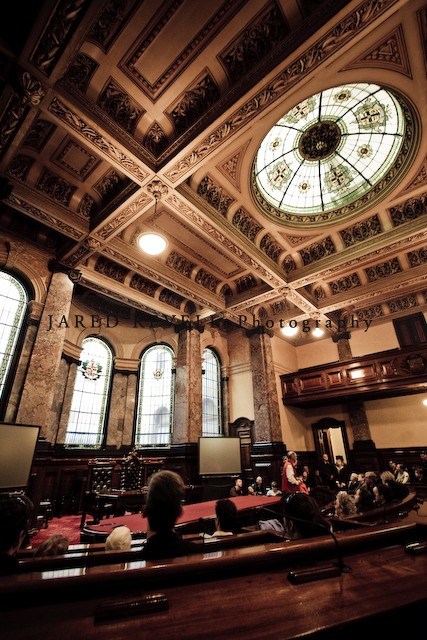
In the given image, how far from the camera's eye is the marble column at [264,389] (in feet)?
35.4

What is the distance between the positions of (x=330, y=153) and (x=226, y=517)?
326 inches

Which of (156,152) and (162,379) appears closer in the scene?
(156,152)

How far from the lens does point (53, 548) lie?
2.18 metres

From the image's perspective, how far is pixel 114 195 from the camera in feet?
22.4

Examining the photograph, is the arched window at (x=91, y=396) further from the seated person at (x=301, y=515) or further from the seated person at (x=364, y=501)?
the seated person at (x=301, y=515)

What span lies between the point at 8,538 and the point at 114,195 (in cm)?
662

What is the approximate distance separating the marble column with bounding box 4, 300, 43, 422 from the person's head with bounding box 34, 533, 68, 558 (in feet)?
16.1

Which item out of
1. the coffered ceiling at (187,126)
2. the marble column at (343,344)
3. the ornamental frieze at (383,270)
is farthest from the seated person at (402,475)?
the ornamental frieze at (383,270)

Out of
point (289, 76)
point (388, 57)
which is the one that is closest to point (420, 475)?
point (388, 57)

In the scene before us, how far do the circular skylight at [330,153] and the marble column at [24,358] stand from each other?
6.20 m

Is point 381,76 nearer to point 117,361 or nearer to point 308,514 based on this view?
point 308,514

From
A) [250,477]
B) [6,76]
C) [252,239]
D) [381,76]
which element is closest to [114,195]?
[6,76]

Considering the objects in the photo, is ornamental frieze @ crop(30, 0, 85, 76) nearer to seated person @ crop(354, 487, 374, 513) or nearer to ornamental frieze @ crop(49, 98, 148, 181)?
ornamental frieze @ crop(49, 98, 148, 181)

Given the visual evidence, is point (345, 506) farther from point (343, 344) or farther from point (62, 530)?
point (343, 344)
